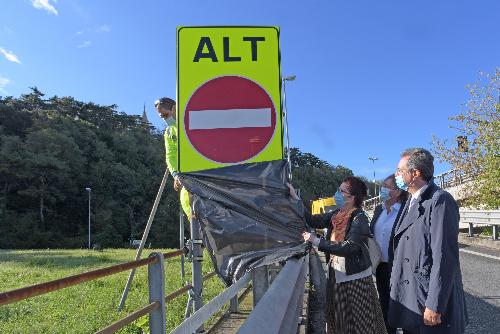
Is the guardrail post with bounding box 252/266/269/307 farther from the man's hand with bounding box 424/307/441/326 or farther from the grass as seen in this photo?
the man's hand with bounding box 424/307/441/326

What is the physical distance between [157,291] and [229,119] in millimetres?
1326

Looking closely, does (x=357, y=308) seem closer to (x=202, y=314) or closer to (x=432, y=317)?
(x=432, y=317)

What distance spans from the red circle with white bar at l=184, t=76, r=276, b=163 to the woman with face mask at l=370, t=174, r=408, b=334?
2.32 metres

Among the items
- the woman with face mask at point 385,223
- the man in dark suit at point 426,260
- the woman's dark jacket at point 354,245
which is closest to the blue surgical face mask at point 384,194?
the woman with face mask at point 385,223

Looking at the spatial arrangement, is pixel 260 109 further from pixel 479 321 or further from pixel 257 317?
pixel 479 321

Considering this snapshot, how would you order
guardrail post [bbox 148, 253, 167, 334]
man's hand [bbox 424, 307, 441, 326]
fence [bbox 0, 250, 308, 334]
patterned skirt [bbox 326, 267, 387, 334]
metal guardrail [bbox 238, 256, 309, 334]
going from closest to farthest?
fence [bbox 0, 250, 308, 334]
metal guardrail [bbox 238, 256, 309, 334]
guardrail post [bbox 148, 253, 167, 334]
man's hand [bbox 424, 307, 441, 326]
patterned skirt [bbox 326, 267, 387, 334]

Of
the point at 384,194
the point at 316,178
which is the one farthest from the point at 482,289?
the point at 316,178

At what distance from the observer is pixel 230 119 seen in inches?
136

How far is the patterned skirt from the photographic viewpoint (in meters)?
4.10

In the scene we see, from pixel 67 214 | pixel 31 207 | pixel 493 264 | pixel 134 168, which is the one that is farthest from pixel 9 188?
pixel 493 264

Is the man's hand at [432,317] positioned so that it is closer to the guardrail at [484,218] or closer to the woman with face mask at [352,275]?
the woman with face mask at [352,275]

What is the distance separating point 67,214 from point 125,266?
260ft

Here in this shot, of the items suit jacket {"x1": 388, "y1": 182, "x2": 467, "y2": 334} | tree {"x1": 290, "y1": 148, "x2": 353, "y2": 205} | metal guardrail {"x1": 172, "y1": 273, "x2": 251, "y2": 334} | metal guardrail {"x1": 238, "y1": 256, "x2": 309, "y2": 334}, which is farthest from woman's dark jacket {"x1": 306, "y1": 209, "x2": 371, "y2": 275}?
tree {"x1": 290, "y1": 148, "x2": 353, "y2": 205}

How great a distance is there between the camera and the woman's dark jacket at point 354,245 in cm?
393
